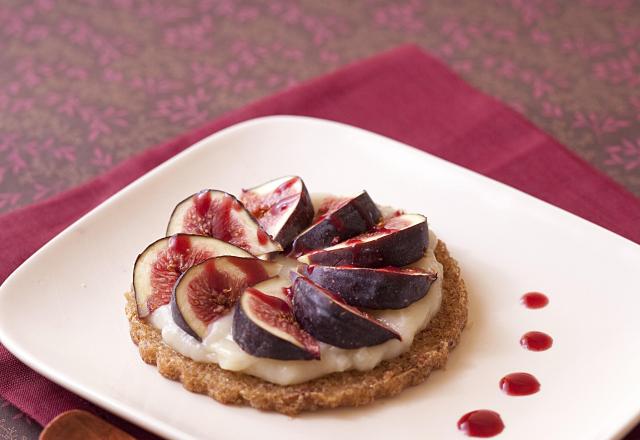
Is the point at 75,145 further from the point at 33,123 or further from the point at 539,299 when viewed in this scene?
the point at 539,299

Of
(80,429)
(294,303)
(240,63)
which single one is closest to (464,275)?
(294,303)

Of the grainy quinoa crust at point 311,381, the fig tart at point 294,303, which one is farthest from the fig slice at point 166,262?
the grainy quinoa crust at point 311,381

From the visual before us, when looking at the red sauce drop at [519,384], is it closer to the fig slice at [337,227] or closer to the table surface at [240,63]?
the fig slice at [337,227]

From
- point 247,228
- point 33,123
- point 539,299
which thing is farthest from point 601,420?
point 33,123

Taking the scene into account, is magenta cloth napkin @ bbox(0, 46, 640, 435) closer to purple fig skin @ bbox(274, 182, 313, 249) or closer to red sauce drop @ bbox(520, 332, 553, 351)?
red sauce drop @ bbox(520, 332, 553, 351)

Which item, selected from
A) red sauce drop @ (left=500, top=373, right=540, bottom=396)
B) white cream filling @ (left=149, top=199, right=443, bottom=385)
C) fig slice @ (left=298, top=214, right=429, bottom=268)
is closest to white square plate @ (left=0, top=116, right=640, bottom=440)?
red sauce drop @ (left=500, top=373, right=540, bottom=396)
